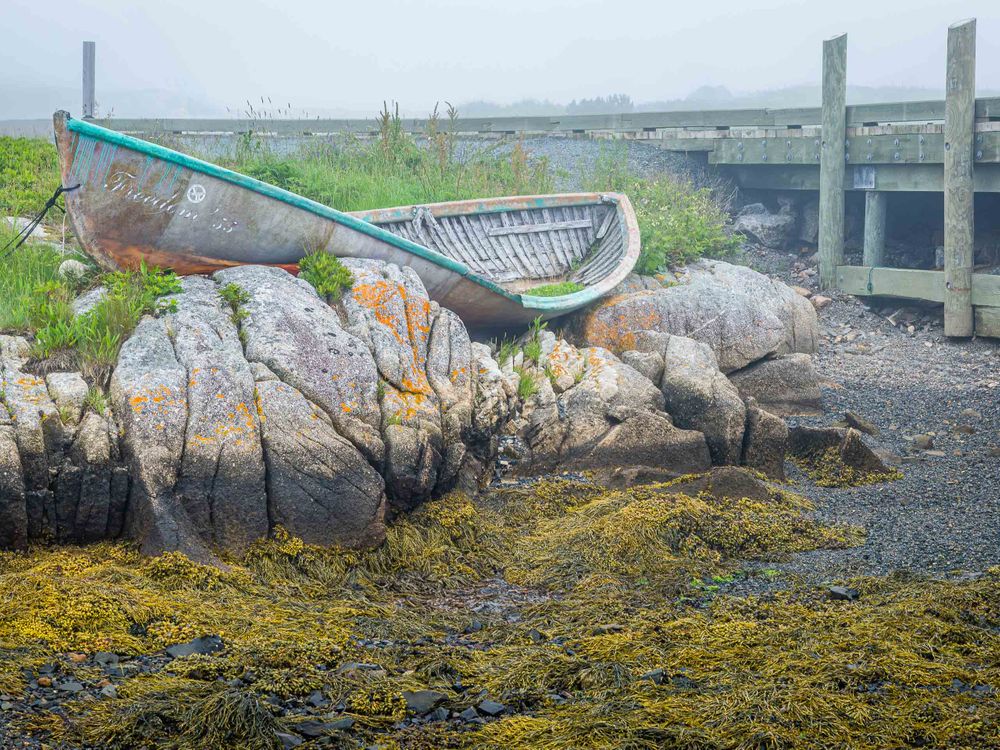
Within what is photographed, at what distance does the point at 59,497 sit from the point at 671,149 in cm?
1435

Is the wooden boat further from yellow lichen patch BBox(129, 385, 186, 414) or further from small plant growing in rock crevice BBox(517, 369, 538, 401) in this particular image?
yellow lichen patch BBox(129, 385, 186, 414)

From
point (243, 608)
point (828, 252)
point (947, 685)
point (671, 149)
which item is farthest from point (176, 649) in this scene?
point (671, 149)

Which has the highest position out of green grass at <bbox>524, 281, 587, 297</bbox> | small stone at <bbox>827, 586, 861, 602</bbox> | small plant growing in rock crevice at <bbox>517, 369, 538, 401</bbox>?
green grass at <bbox>524, 281, 587, 297</bbox>

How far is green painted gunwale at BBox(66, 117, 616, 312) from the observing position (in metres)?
8.93

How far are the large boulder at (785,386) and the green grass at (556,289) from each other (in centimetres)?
209

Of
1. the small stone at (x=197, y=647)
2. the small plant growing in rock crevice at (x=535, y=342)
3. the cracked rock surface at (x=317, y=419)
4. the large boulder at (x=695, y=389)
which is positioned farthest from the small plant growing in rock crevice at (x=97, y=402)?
the large boulder at (x=695, y=389)

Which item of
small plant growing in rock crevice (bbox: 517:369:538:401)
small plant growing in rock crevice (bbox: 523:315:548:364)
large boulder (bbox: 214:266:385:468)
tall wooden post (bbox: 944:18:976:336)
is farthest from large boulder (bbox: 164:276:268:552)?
tall wooden post (bbox: 944:18:976:336)

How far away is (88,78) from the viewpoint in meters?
20.7

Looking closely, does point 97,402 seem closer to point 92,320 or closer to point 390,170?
point 92,320

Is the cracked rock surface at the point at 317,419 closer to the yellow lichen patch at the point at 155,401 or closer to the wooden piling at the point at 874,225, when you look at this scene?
the yellow lichen patch at the point at 155,401

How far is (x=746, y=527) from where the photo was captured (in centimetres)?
855

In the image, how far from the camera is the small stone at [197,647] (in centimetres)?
610

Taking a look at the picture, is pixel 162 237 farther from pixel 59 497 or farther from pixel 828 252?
pixel 828 252

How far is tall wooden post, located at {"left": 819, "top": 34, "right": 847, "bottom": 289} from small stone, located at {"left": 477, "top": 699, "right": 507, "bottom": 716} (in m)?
12.2
